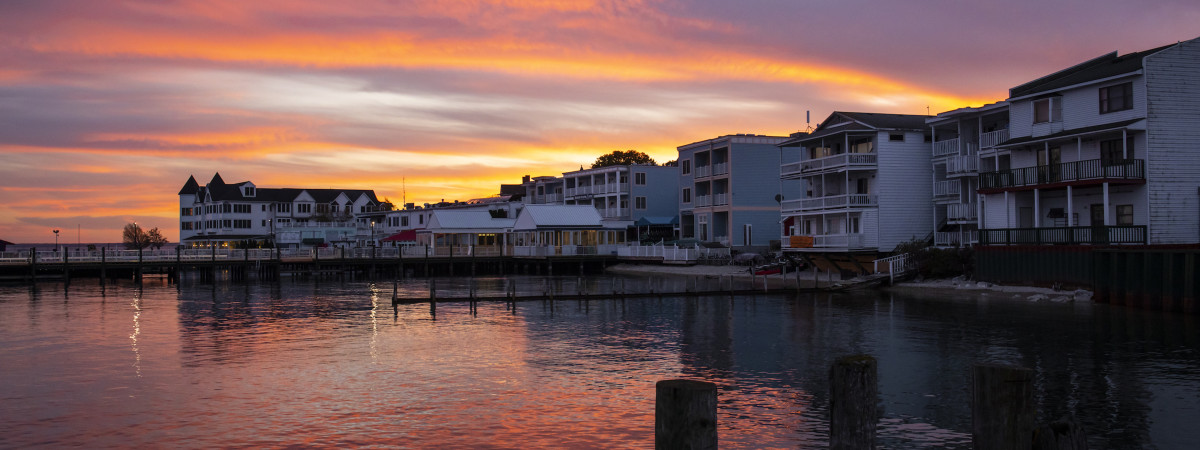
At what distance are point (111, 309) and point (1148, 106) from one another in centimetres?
5411

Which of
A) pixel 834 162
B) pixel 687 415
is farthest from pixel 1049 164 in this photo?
pixel 687 415

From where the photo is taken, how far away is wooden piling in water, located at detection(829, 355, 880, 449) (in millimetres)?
9562

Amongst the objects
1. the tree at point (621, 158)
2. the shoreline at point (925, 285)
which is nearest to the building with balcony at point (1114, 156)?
the shoreline at point (925, 285)

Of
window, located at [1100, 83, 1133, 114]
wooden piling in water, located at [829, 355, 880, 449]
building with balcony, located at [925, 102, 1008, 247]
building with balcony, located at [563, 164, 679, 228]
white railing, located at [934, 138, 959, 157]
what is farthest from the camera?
building with balcony, located at [563, 164, 679, 228]

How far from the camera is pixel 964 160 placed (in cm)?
5547

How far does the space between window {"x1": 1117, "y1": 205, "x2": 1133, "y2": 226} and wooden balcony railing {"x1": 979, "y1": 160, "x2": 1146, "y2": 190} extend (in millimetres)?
2024

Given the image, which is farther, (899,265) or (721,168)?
(721,168)

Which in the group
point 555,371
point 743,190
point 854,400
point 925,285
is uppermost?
point 743,190

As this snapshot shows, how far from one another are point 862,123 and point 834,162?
11.9 ft

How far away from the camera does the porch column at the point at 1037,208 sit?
46438mm

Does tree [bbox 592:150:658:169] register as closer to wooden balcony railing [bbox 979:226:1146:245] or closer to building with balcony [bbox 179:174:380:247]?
building with balcony [bbox 179:174:380:247]

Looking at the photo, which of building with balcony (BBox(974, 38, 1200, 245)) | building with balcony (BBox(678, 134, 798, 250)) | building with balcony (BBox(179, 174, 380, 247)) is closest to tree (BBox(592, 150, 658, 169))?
building with balcony (BBox(179, 174, 380, 247))

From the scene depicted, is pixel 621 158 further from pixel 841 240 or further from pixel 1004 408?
pixel 1004 408

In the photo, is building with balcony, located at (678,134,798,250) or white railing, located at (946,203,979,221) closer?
white railing, located at (946,203,979,221)
